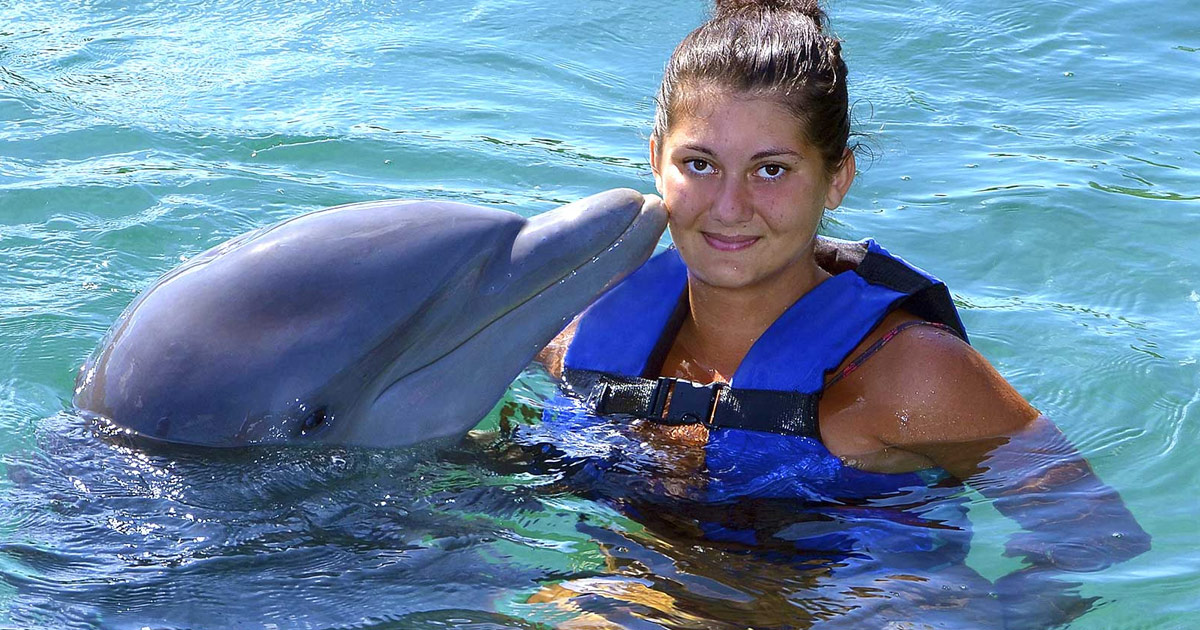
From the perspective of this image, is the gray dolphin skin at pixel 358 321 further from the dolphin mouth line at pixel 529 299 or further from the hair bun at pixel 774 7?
the hair bun at pixel 774 7

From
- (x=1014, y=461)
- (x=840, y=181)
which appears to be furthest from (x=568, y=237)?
(x=1014, y=461)

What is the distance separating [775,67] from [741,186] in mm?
425

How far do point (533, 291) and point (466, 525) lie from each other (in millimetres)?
815

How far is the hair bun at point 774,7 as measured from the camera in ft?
17.4

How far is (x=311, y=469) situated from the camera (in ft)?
15.4

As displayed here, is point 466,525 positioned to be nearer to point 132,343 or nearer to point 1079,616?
point 132,343

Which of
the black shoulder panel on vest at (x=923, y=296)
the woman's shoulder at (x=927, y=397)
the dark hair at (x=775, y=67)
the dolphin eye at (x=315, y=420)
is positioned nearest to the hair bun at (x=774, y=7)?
the dark hair at (x=775, y=67)

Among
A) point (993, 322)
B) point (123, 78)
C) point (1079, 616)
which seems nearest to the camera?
point (1079, 616)

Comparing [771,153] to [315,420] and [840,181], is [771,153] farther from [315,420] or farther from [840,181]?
[315,420]

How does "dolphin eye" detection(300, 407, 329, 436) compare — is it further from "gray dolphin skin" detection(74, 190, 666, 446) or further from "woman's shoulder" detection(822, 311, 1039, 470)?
"woman's shoulder" detection(822, 311, 1039, 470)

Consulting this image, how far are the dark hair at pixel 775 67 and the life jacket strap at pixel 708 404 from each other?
86 centimetres

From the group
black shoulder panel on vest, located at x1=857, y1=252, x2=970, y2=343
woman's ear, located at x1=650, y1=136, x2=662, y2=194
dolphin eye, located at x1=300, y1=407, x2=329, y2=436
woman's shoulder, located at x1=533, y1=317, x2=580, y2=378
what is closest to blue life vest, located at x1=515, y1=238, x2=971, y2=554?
black shoulder panel on vest, located at x1=857, y1=252, x2=970, y2=343

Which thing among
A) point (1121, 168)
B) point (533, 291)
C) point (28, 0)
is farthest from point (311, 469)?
point (28, 0)

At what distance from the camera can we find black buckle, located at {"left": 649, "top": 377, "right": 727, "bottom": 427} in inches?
207
